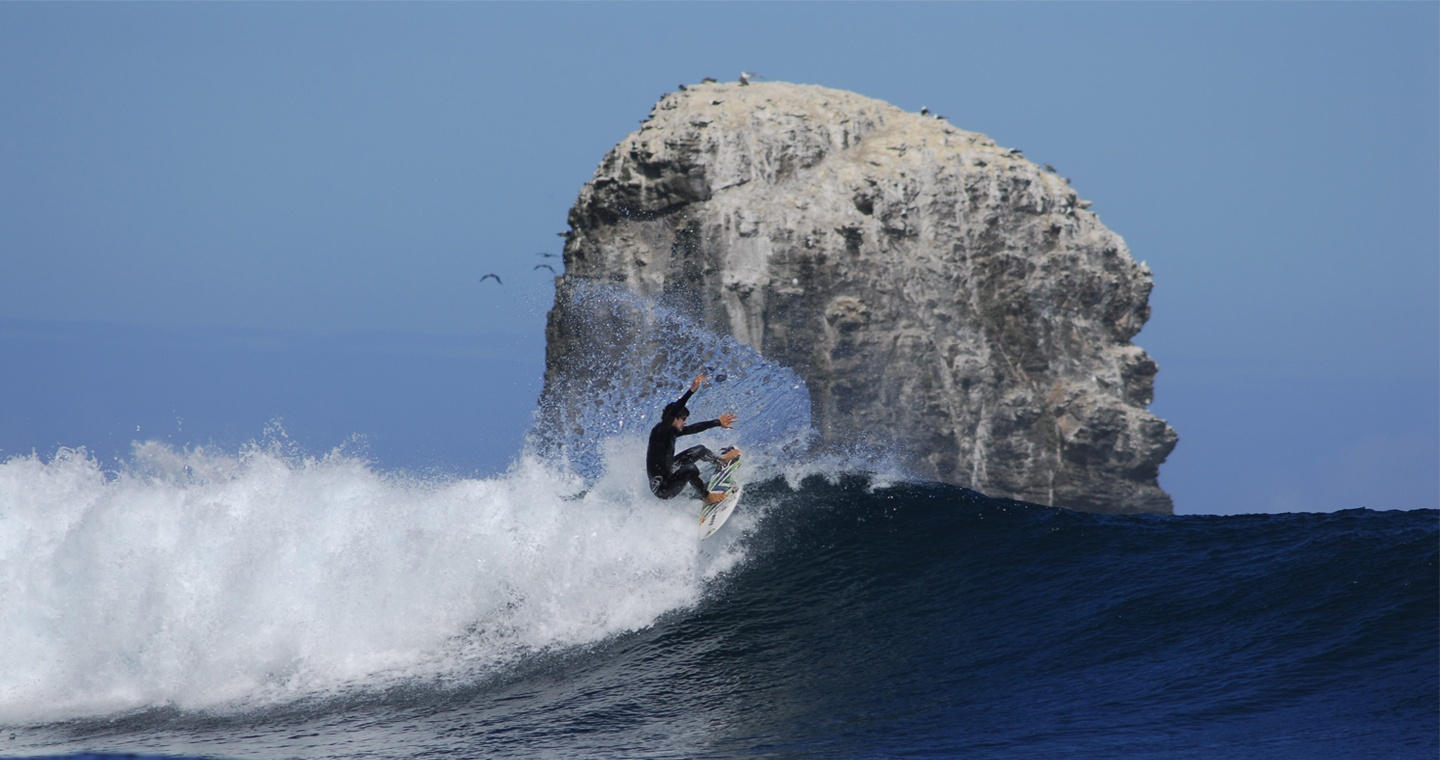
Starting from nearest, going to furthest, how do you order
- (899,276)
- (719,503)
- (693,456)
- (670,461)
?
(670,461)
(693,456)
(719,503)
(899,276)

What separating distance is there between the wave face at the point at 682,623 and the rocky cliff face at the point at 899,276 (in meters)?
23.6

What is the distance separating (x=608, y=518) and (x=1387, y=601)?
7984 mm

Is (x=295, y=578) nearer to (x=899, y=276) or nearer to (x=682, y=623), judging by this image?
(x=682, y=623)

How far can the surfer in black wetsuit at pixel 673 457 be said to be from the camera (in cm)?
1377

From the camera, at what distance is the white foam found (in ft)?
42.5

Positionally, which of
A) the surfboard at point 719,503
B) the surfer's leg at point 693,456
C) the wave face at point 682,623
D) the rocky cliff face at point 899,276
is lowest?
the wave face at point 682,623

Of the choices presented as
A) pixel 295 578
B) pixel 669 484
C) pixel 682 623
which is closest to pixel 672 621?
pixel 682 623

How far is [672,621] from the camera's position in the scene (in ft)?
45.2

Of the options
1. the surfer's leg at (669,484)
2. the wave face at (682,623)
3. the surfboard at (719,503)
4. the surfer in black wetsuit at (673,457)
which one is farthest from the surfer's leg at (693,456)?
the wave face at (682,623)

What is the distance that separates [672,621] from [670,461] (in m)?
1.68

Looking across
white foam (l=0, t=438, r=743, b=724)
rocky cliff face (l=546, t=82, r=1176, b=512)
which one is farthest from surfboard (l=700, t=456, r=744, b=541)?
rocky cliff face (l=546, t=82, r=1176, b=512)

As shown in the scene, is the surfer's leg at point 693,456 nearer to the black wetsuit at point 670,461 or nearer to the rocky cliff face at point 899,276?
the black wetsuit at point 670,461

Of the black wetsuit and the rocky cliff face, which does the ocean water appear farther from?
the rocky cliff face

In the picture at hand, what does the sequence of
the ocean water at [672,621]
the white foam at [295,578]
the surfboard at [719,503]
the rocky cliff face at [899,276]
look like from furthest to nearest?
the rocky cliff face at [899,276], the surfboard at [719,503], the white foam at [295,578], the ocean water at [672,621]
